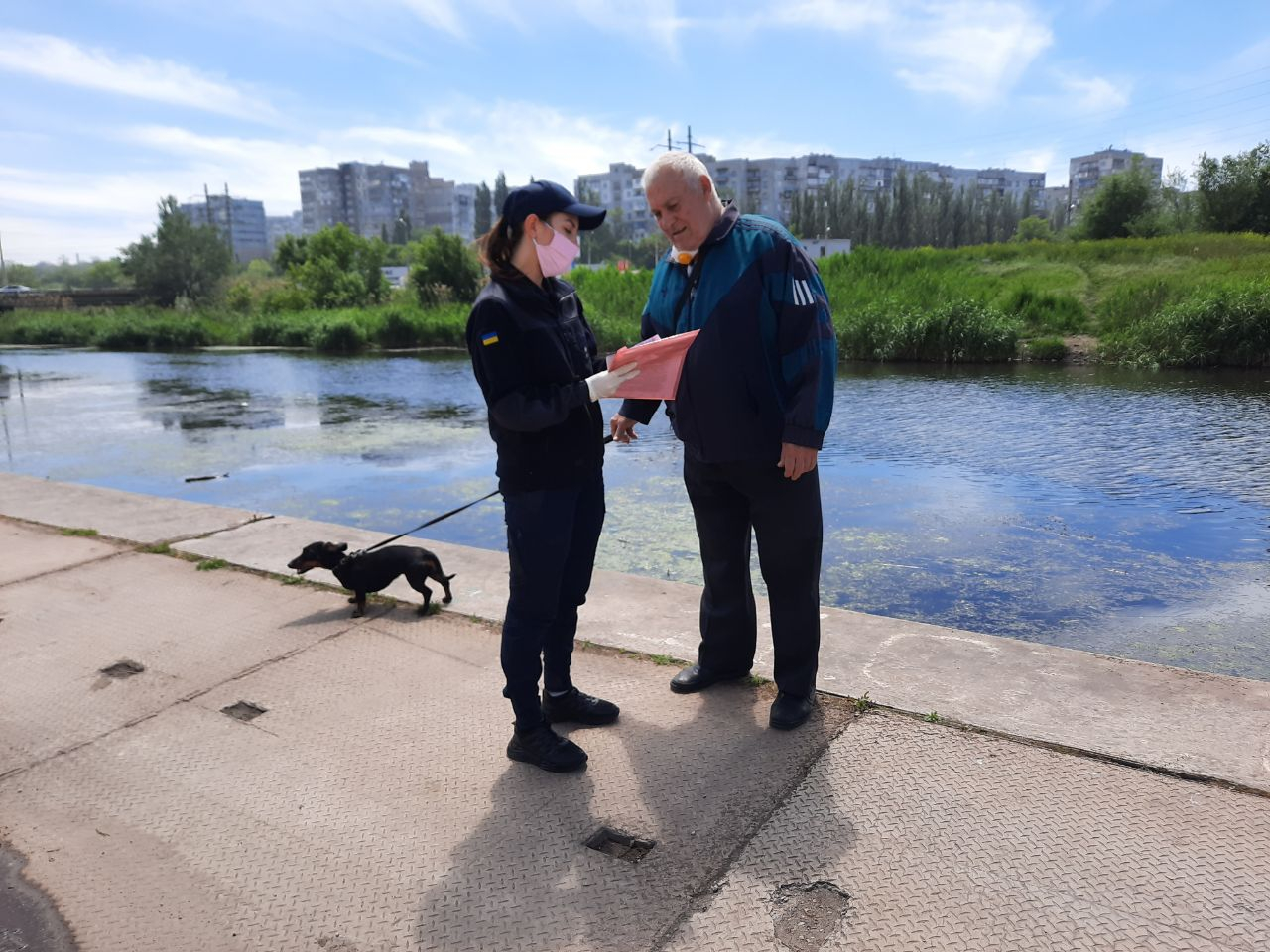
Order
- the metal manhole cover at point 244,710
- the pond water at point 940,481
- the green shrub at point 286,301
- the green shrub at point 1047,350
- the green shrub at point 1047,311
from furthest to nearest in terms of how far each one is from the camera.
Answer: the green shrub at point 286,301 → the green shrub at point 1047,311 → the green shrub at point 1047,350 → the pond water at point 940,481 → the metal manhole cover at point 244,710

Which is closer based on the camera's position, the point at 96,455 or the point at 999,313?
the point at 96,455

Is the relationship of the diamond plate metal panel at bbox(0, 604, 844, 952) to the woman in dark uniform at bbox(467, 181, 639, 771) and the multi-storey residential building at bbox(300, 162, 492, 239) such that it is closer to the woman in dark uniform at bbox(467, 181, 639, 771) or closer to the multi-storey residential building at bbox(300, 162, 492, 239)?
the woman in dark uniform at bbox(467, 181, 639, 771)

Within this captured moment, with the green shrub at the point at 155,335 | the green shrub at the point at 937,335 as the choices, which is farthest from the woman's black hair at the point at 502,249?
the green shrub at the point at 155,335

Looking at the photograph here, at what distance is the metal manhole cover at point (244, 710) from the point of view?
287cm

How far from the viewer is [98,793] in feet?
8.04

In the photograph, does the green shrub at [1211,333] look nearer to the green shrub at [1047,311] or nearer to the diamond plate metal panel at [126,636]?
the green shrub at [1047,311]

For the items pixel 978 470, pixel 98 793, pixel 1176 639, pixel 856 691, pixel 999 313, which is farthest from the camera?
pixel 999 313

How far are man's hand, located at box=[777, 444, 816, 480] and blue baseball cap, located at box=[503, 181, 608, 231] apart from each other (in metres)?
0.84

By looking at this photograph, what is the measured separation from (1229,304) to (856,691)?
16230mm

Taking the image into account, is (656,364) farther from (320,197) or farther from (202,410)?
(320,197)

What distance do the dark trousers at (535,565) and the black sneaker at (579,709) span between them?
19 centimetres

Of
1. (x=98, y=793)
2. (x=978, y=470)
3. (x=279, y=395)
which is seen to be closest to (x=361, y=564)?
(x=98, y=793)

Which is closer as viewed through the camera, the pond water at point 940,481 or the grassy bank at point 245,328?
the pond water at point 940,481

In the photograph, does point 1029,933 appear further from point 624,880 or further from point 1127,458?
point 1127,458
